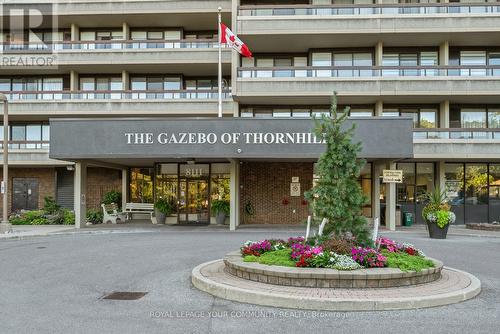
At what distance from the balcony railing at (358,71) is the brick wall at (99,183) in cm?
1143

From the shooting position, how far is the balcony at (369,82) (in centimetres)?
2606

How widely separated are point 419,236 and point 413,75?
10572 millimetres

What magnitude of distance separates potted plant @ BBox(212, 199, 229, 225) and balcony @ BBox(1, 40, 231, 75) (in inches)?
363

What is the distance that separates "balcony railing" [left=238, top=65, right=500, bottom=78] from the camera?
2630 centimetres

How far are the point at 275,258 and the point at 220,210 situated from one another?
15216mm

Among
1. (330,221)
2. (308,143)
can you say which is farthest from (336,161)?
(308,143)

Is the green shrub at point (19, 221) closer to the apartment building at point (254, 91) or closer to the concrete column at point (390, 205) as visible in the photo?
the apartment building at point (254, 91)

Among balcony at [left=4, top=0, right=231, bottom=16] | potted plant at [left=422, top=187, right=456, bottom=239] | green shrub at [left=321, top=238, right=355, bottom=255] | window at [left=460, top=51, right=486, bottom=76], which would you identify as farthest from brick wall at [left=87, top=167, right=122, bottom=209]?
green shrub at [left=321, top=238, right=355, bottom=255]

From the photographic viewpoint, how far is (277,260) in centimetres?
955

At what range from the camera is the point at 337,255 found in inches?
364

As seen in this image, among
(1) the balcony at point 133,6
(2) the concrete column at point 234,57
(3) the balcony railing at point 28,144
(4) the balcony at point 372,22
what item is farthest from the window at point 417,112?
(3) the balcony railing at point 28,144

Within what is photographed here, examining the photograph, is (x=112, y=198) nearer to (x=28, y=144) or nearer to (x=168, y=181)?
(x=168, y=181)

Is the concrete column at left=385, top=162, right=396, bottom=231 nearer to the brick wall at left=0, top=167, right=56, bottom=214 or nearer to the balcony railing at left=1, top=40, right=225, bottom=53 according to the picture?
the balcony railing at left=1, top=40, right=225, bottom=53

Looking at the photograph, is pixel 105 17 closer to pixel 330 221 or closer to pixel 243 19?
pixel 243 19
